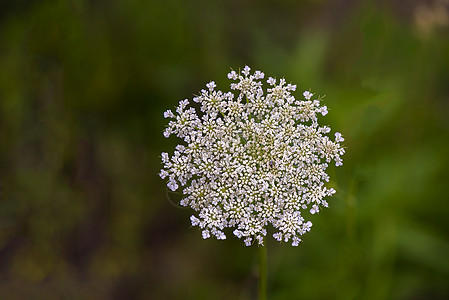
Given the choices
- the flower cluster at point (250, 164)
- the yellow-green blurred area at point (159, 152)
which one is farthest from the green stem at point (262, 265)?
the yellow-green blurred area at point (159, 152)

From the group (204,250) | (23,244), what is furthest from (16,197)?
(204,250)

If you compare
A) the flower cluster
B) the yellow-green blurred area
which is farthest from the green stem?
the yellow-green blurred area

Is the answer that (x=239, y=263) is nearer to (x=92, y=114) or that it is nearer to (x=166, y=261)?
(x=166, y=261)

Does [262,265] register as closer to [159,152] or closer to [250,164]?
[250,164]

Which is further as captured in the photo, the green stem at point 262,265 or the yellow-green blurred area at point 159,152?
→ the yellow-green blurred area at point 159,152

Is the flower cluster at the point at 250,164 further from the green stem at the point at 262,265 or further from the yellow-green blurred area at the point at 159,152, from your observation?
the yellow-green blurred area at the point at 159,152

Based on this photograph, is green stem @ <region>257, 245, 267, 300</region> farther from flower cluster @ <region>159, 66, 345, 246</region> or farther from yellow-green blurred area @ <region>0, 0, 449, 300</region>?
Result: yellow-green blurred area @ <region>0, 0, 449, 300</region>

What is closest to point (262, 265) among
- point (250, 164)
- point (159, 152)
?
point (250, 164)
